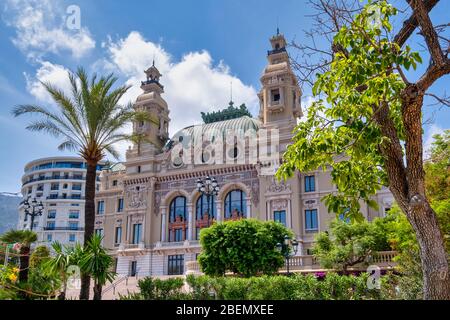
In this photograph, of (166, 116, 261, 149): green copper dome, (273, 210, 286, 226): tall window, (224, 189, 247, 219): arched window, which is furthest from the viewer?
(166, 116, 261, 149): green copper dome

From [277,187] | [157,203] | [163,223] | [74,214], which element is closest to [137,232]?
[163,223]

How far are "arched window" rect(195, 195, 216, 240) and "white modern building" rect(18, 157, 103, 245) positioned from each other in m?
44.9

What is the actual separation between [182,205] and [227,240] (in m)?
21.1

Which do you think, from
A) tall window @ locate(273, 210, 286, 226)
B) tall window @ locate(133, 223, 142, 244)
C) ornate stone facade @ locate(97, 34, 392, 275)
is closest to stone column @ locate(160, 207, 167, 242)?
ornate stone facade @ locate(97, 34, 392, 275)

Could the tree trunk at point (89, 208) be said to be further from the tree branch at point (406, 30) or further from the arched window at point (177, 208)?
the arched window at point (177, 208)

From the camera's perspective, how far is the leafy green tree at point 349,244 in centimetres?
2814

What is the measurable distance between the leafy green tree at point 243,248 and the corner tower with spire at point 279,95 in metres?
17.0

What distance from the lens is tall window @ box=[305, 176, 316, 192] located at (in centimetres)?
4203

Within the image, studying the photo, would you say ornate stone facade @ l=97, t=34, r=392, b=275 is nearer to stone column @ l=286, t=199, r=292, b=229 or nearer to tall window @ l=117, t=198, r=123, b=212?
stone column @ l=286, t=199, r=292, b=229

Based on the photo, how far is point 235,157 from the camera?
46.3m

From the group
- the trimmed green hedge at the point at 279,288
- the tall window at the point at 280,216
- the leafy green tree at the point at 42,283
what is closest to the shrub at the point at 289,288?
the trimmed green hedge at the point at 279,288

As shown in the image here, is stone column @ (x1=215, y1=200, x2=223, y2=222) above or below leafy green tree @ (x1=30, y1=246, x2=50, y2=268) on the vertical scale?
above
